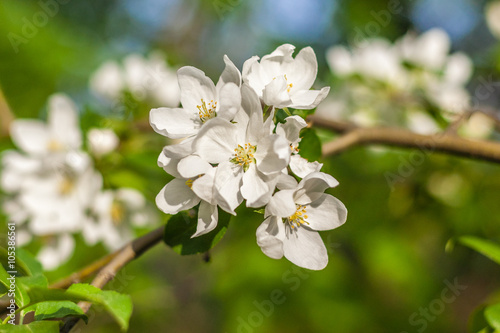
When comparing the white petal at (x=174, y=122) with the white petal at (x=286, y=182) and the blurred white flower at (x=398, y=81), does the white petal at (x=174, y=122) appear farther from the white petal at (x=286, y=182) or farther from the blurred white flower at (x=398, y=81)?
the blurred white flower at (x=398, y=81)

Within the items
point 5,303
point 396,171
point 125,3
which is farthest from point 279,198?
point 125,3

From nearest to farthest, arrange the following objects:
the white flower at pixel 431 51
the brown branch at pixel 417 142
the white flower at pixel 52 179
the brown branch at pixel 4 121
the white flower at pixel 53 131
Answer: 1. the brown branch at pixel 417 142
2. the white flower at pixel 52 179
3. the white flower at pixel 53 131
4. the brown branch at pixel 4 121
5. the white flower at pixel 431 51

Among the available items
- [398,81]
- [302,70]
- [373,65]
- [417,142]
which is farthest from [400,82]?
[302,70]

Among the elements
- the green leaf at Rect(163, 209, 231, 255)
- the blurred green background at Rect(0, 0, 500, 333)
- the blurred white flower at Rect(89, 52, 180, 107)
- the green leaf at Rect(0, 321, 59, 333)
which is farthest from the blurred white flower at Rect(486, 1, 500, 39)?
the green leaf at Rect(0, 321, 59, 333)

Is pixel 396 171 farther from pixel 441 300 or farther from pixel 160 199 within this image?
Answer: pixel 160 199

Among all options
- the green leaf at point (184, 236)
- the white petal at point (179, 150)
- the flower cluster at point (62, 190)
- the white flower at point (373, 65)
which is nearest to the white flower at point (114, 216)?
the flower cluster at point (62, 190)

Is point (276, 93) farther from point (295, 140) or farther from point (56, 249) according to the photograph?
point (56, 249)
